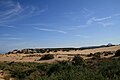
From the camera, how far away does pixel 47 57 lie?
159ft

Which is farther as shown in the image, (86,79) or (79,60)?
(79,60)

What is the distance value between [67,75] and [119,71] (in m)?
3.10

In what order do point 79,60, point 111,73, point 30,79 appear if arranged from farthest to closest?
1. point 79,60
2. point 30,79
3. point 111,73

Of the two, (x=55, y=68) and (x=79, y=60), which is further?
(x=79, y=60)

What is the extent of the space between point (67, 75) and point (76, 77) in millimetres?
751

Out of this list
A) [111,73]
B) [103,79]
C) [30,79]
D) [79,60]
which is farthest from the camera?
[79,60]

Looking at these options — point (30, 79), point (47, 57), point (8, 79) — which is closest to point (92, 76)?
point (30, 79)

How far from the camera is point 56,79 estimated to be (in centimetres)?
1375

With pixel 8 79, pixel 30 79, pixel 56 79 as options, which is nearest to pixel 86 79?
pixel 56 79

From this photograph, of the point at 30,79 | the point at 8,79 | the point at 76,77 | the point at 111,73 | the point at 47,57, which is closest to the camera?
the point at 76,77

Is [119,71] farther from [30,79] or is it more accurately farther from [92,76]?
[30,79]

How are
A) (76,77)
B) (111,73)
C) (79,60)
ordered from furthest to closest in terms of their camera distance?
(79,60)
(111,73)
(76,77)

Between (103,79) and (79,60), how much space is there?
20.5 meters

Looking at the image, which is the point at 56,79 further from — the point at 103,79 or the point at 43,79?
the point at 103,79
